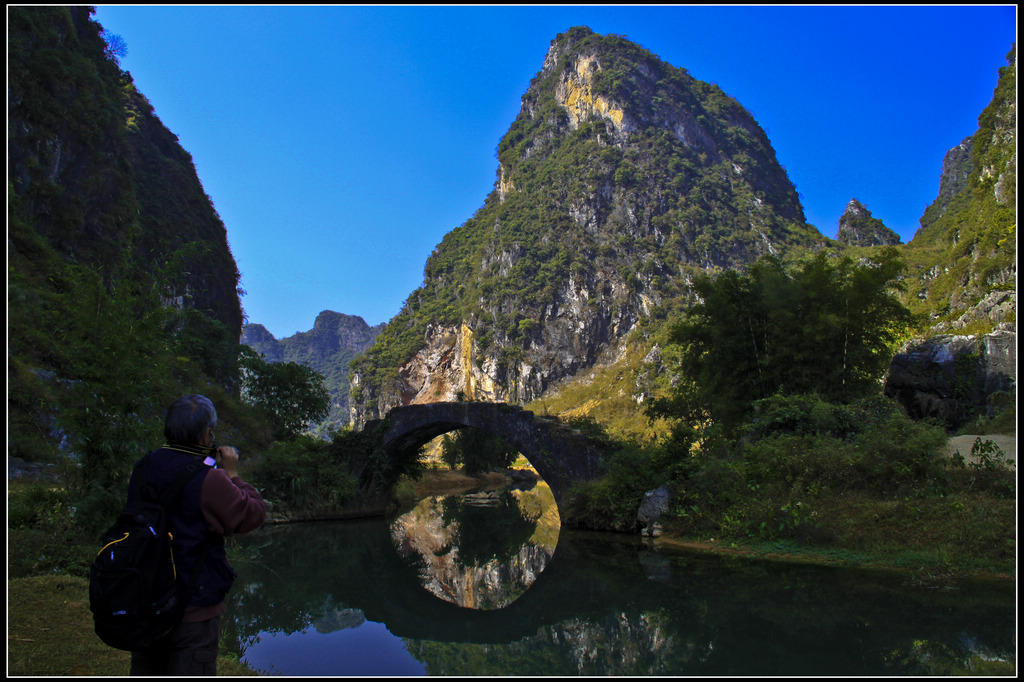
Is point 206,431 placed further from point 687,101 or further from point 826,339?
point 687,101

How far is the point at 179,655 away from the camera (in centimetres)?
282

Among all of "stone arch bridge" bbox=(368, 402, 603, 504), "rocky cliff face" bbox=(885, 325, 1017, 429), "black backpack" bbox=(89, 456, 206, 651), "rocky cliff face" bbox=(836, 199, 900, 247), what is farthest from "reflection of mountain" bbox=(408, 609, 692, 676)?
"rocky cliff face" bbox=(836, 199, 900, 247)

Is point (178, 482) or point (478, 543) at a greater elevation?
point (178, 482)

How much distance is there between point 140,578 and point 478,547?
13.4 m

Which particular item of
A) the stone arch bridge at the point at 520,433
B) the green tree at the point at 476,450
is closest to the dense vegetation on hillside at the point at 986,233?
the stone arch bridge at the point at 520,433

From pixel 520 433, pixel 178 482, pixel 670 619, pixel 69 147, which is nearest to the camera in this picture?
pixel 178 482

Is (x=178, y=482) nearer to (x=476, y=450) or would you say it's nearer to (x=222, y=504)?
(x=222, y=504)

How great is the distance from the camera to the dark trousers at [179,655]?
2.79 meters

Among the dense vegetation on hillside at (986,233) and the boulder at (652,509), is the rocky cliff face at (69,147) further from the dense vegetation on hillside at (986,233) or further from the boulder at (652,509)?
the dense vegetation on hillside at (986,233)

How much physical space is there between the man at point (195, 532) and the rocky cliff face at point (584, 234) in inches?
3105

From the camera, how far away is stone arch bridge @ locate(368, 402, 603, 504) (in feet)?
56.4

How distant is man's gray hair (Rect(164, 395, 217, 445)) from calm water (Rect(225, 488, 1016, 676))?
171 inches

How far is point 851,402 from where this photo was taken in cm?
1347

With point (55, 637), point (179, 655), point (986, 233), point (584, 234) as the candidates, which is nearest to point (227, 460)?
point (179, 655)
